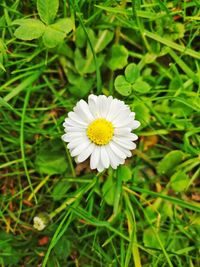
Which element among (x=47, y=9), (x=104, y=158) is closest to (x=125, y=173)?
(x=104, y=158)

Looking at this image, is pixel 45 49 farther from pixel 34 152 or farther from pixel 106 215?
pixel 106 215

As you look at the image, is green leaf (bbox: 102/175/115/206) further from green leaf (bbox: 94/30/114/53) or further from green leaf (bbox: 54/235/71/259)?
green leaf (bbox: 94/30/114/53)

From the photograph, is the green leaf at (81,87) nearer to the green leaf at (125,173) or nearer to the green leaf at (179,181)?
the green leaf at (125,173)

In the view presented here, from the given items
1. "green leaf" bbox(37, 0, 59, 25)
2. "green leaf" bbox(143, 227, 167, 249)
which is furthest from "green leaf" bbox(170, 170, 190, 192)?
"green leaf" bbox(37, 0, 59, 25)

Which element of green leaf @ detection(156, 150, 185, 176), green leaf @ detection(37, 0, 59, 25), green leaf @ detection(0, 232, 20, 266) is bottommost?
green leaf @ detection(0, 232, 20, 266)

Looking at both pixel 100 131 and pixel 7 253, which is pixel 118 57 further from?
pixel 7 253

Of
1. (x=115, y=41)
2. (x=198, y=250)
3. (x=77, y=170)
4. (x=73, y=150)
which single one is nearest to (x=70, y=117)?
(x=73, y=150)
